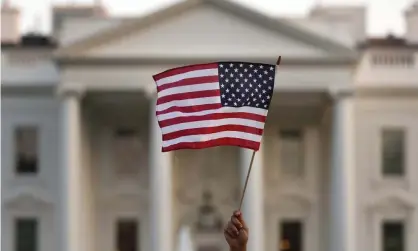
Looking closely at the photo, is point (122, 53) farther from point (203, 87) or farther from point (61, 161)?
point (203, 87)

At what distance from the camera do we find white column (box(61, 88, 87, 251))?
3141cm

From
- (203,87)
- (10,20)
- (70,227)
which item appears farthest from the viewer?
(10,20)

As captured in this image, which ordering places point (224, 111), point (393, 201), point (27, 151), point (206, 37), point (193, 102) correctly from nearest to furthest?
point (224, 111) → point (193, 102) → point (206, 37) → point (393, 201) → point (27, 151)

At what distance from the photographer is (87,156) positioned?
111 ft

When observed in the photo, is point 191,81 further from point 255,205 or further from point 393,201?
point 393,201

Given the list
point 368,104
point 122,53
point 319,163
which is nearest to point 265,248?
point 319,163

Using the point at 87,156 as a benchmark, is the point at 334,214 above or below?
below

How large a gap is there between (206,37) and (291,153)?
533 centimetres

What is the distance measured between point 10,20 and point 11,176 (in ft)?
22.3

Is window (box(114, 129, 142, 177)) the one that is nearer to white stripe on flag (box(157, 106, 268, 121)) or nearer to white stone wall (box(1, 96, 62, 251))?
white stone wall (box(1, 96, 62, 251))

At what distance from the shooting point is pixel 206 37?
104 ft

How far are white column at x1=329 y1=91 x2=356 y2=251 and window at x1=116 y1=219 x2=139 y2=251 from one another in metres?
6.82

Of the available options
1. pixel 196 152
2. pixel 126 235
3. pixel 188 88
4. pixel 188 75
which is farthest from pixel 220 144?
pixel 126 235

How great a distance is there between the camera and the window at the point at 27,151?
34469 mm
